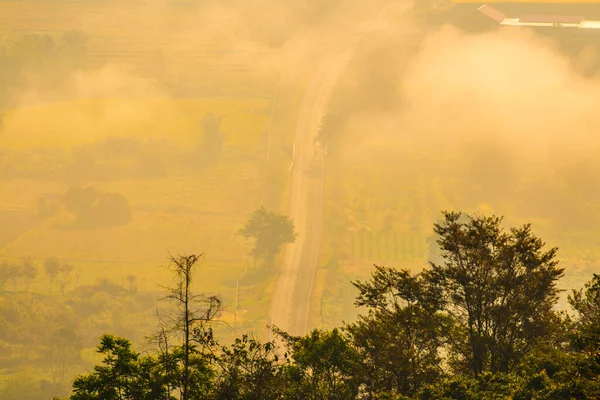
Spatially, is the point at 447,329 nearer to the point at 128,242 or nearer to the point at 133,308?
the point at 133,308

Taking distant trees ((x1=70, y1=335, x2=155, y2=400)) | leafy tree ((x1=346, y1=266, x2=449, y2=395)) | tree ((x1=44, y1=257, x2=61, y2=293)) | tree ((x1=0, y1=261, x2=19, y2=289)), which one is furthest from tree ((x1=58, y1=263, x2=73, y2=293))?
distant trees ((x1=70, y1=335, x2=155, y2=400))

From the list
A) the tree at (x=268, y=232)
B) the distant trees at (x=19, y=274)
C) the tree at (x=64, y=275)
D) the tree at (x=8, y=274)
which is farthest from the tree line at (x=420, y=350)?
the tree at (x=8, y=274)

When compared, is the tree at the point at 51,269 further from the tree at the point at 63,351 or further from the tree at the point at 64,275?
the tree at the point at 63,351

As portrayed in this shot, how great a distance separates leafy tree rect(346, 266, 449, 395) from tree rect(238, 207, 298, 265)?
392ft

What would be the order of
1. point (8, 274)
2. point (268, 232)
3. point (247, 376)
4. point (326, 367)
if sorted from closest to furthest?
point (247, 376)
point (326, 367)
point (8, 274)
point (268, 232)

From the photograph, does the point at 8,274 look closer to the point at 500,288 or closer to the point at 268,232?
the point at 268,232

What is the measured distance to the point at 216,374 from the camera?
50219mm

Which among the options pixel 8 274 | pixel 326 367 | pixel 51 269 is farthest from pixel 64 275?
pixel 326 367

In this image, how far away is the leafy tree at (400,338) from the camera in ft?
171

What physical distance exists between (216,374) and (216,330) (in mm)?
104543

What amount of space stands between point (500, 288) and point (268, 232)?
125367 millimetres

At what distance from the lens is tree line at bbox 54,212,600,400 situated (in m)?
47.8

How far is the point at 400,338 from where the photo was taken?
5453 centimetres

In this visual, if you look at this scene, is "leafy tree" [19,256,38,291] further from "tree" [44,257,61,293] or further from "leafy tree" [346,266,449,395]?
"leafy tree" [346,266,449,395]
